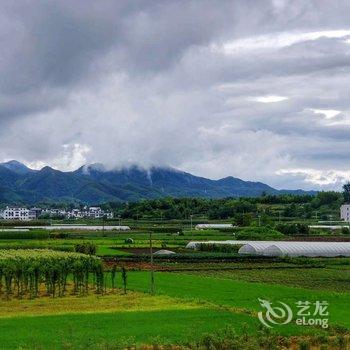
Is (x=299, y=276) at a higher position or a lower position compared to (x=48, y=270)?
lower

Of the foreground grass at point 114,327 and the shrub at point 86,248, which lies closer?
the foreground grass at point 114,327

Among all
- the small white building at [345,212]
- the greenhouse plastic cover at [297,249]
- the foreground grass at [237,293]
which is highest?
the small white building at [345,212]

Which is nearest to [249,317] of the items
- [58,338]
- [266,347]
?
[266,347]

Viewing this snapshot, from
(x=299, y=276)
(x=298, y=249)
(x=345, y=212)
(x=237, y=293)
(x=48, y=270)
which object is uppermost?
(x=345, y=212)

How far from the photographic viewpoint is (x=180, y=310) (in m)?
30.2

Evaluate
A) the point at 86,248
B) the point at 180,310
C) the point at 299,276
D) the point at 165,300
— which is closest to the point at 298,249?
the point at 299,276

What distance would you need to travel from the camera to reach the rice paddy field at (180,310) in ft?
74.6

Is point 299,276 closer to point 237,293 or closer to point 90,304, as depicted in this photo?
point 237,293

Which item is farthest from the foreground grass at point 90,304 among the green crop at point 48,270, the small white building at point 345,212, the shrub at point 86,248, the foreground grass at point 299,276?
the small white building at point 345,212

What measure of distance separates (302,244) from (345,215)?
9248 centimetres

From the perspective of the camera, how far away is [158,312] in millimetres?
29562

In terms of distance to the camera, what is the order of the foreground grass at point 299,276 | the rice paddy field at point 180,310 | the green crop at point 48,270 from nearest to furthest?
1. the rice paddy field at point 180,310
2. the green crop at point 48,270
3. the foreground grass at point 299,276

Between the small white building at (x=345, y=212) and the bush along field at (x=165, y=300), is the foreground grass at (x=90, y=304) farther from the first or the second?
the small white building at (x=345, y=212)

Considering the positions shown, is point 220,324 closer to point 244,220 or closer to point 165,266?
point 165,266
